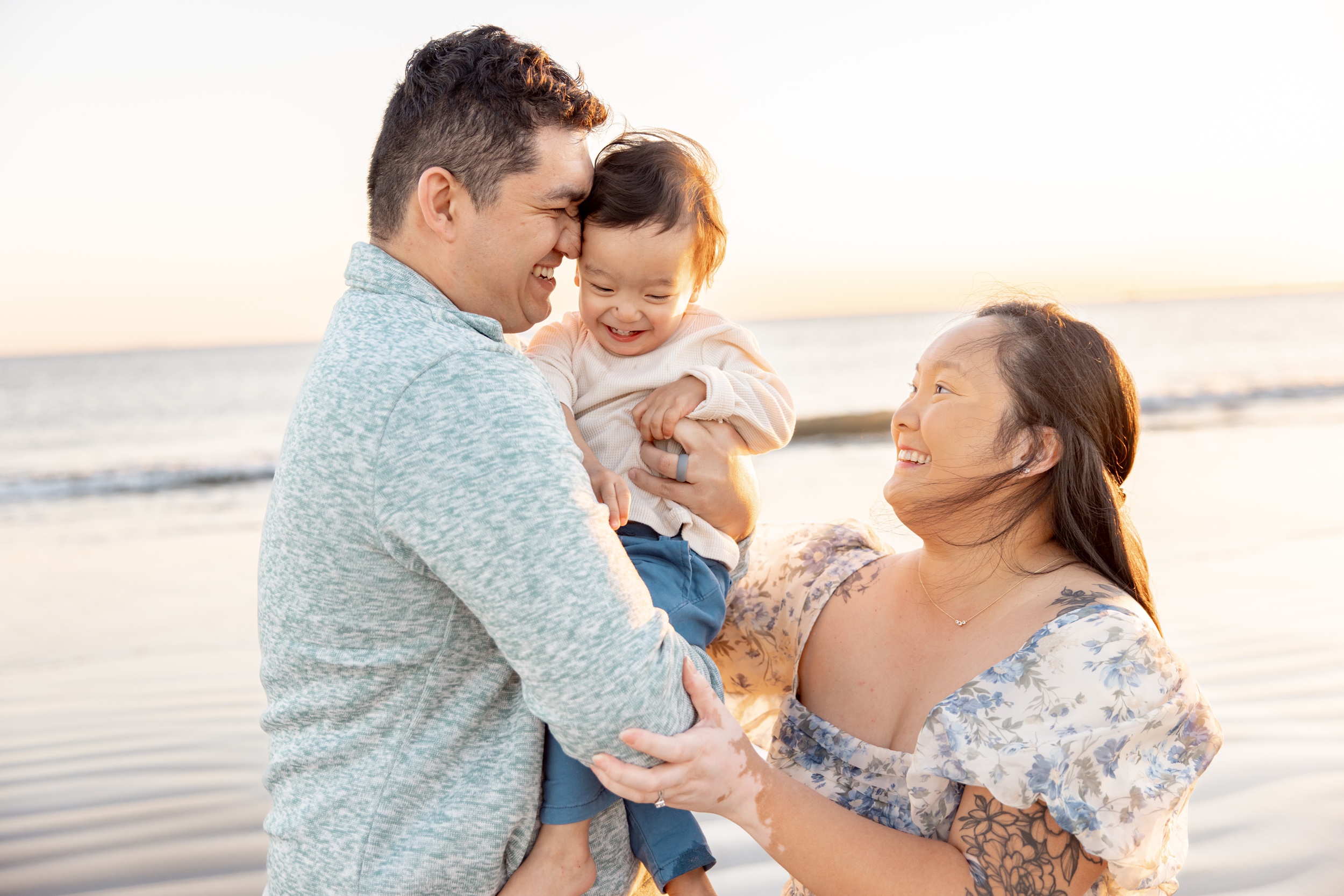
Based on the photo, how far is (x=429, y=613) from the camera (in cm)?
152

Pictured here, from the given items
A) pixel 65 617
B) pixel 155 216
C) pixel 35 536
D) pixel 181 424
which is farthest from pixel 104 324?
pixel 65 617

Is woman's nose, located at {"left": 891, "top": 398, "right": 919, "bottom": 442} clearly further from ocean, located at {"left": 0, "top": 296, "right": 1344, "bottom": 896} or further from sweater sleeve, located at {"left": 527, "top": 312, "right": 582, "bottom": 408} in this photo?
sweater sleeve, located at {"left": 527, "top": 312, "right": 582, "bottom": 408}

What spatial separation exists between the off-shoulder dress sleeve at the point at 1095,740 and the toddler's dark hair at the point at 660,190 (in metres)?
1.22

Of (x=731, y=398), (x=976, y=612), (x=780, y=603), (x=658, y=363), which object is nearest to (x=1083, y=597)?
(x=976, y=612)

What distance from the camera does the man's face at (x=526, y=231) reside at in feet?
5.44

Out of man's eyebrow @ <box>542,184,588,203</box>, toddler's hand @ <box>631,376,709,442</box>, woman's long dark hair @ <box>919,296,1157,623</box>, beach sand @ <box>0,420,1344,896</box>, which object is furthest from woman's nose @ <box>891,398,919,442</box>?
beach sand @ <box>0,420,1344,896</box>

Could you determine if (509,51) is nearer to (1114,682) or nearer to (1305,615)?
(1114,682)

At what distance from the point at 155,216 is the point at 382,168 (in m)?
22.8

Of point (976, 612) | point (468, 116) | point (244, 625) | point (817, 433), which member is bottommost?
point (817, 433)

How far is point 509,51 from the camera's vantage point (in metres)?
1.69

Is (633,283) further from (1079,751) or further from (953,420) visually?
(1079,751)

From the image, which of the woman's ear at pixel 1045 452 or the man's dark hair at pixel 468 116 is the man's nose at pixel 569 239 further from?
the woman's ear at pixel 1045 452

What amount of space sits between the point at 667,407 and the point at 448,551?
93cm

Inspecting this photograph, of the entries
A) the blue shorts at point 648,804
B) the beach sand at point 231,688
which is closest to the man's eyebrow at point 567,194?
the blue shorts at point 648,804
